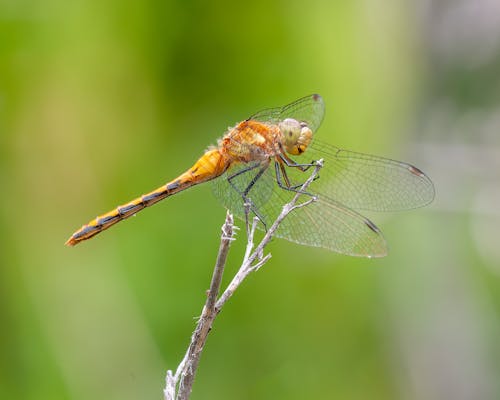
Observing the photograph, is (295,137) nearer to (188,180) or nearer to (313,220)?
(313,220)

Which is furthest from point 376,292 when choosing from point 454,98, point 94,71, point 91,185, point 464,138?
point 94,71

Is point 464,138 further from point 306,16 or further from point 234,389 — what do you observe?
point 234,389

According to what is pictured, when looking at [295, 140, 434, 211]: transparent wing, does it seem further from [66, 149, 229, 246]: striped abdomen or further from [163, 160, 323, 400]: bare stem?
[163, 160, 323, 400]: bare stem

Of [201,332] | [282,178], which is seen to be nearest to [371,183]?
[282,178]

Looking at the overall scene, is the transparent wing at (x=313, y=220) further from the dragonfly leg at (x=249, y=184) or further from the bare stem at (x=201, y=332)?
the bare stem at (x=201, y=332)

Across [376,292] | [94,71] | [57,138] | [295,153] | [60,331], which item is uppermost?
[94,71]

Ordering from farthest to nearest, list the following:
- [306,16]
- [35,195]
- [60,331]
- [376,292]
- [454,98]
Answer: [454,98], [376,292], [306,16], [35,195], [60,331]
